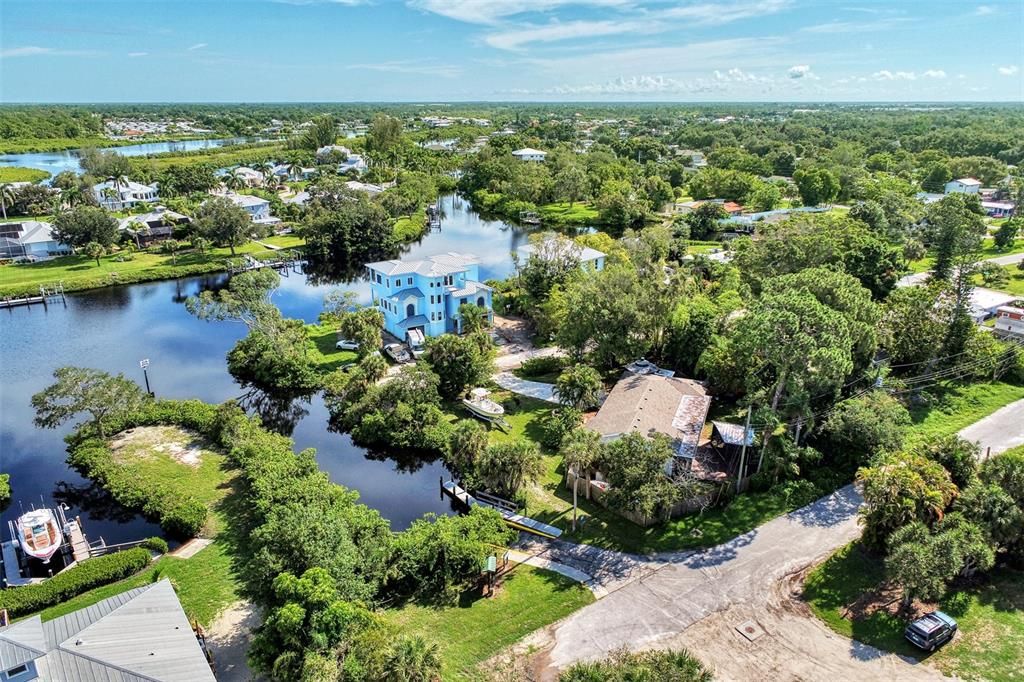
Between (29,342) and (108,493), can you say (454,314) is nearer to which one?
(108,493)

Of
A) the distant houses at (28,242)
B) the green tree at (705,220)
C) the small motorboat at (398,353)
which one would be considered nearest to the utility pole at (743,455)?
the small motorboat at (398,353)

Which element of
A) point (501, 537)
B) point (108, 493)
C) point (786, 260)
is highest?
point (786, 260)

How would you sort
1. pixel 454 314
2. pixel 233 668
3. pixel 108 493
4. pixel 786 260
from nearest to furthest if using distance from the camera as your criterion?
pixel 233 668, pixel 108 493, pixel 786 260, pixel 454 314

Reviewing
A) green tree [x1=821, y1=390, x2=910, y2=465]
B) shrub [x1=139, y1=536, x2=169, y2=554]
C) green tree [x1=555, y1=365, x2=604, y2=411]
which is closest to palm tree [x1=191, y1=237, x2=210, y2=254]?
shrub [x1=139, y1=536, x2=169, y2=554]

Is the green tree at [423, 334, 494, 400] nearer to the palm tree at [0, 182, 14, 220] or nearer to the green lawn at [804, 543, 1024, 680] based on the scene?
the green lawn at [804, 543, 1024, 680]

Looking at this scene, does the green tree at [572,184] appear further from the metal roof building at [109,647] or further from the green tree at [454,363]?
the metal roof building at [109,647]

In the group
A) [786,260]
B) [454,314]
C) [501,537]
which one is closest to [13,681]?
[501,537]

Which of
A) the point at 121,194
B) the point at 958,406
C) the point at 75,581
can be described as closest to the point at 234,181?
the point at 121,194
